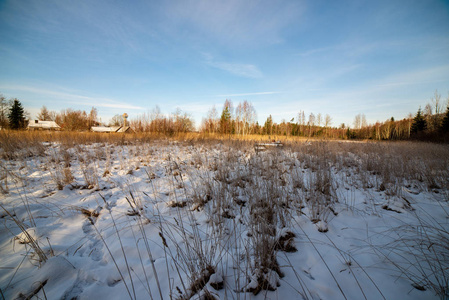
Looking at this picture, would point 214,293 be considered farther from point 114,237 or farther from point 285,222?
point 114,237

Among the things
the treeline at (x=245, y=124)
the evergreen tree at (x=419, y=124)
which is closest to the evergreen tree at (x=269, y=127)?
the treeline at (x=245, y=124)

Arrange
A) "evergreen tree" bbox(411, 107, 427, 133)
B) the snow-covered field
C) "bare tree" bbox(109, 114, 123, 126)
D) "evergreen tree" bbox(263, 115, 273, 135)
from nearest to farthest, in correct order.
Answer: the snow-covered field → "evergreen tree" bbox(263, 115, 273, 135) → "evergreen tree" bbox(411, 107, 427, 133) → "bare tree" bbox(109, 114, 123, 126)

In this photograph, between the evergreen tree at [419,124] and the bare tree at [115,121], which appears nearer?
the evergreen tree at [419,124]

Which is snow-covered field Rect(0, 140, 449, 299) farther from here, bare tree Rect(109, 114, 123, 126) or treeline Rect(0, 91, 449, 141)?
bare tree Rect(109, 114, 123, 126)

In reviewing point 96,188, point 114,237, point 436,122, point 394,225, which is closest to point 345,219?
point 394,225

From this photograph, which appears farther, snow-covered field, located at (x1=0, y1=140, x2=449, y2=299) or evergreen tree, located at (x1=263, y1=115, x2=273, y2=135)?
evergreen tree, located at (x1=263, y1=115, x2=273, y2=135)

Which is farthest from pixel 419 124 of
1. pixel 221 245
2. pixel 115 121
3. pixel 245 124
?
pixel 115 121

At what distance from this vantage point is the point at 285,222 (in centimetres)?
205

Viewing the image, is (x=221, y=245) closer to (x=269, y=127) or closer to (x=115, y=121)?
(x=269, y=127)

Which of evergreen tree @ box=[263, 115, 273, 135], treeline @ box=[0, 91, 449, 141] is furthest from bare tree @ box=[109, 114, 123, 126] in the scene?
evergreen tree @ box=[263, 115, 273, 135]

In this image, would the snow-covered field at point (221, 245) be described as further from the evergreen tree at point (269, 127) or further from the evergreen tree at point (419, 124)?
the evergreen tree at point (419, 124)

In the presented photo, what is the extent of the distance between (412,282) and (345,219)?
0.96 metres

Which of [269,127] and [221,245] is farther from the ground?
[269,127]

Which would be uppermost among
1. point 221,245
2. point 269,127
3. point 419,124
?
point 419,124
